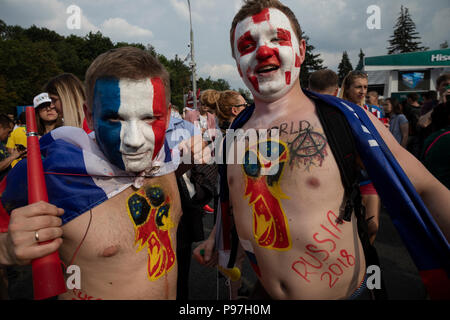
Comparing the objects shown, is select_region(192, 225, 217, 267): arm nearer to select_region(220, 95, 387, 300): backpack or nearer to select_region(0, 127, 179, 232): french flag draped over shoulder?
select_region(0, 127, 179, 232): french flag draped over shoulder

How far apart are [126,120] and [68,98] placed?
1.44 m

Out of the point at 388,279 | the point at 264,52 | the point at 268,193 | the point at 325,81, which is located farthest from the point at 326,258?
the point at 325,81

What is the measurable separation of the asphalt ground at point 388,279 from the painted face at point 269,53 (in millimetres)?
1931

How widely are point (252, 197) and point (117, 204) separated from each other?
0.72 meters

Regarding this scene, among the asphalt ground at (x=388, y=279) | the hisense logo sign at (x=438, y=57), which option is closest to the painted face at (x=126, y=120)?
the asphalt ground at (x=388, y=279)

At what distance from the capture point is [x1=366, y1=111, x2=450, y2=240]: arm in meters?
1.18

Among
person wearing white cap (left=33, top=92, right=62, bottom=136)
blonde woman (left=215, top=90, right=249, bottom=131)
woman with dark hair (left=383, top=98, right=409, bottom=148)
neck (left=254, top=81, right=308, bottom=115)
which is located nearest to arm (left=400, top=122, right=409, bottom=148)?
woman with dark hair (left=383, top=98, right=409, bottom=148)

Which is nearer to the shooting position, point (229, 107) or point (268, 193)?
point (268, 193)

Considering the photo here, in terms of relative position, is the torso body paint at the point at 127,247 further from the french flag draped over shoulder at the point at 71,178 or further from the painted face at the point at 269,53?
the painted face at the point at 269,53

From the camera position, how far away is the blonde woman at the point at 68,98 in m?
2.29

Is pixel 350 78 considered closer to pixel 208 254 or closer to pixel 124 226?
pixel 208 254

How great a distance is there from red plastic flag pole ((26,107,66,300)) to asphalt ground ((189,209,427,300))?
1.75m

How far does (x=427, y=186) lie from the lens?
123 cm

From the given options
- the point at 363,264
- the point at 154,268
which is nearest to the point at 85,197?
the point at 154,268
